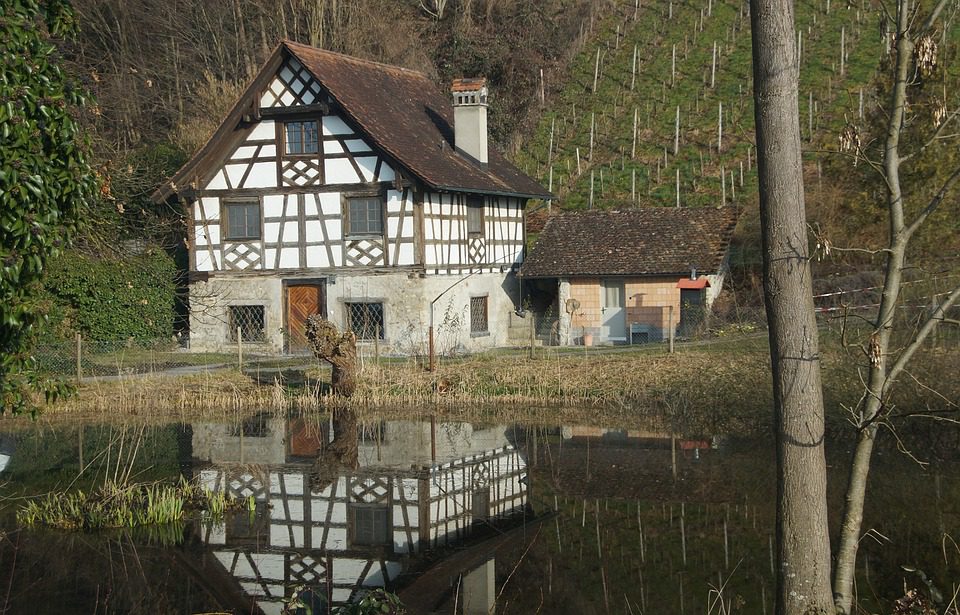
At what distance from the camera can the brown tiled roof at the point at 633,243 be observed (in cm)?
2777

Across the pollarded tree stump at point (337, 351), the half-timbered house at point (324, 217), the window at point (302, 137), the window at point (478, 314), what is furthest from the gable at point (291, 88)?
the pollarded tree stump at point (337, 351)

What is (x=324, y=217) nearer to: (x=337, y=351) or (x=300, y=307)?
(x=300, y=307)

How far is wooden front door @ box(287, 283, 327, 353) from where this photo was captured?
88.7 feet

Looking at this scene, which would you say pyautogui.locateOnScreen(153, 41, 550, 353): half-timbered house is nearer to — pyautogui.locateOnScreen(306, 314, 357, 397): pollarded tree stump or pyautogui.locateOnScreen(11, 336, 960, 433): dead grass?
pyautogui.locateOnScreen(11, 336, 960, 433): dead grass

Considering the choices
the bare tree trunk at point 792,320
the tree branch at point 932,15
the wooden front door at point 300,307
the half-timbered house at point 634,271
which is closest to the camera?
the tree branch at point 932,15

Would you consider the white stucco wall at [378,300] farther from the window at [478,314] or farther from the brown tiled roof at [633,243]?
the brown tiled roof at [633,243]

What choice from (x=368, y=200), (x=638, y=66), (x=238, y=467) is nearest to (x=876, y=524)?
(x=238, y=467)

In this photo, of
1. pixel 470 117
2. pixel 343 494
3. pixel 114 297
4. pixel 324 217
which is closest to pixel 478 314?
pixel 324 217

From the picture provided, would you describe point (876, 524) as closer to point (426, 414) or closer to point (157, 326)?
point (426, 414)

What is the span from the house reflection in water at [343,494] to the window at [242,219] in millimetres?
8994

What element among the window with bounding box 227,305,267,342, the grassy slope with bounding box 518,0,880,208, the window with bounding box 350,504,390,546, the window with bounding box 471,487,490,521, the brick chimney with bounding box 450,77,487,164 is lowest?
the window with bounding box 350,504,390,546

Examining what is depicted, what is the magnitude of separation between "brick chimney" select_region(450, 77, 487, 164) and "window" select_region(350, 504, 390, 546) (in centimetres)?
1750

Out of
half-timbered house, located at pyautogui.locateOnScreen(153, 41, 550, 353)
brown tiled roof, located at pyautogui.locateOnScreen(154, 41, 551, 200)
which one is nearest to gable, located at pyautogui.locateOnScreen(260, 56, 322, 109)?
half-timbered house, located at pyautogui.locateOnScreen(153, 41, 550, 353)

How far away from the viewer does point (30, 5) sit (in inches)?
297
